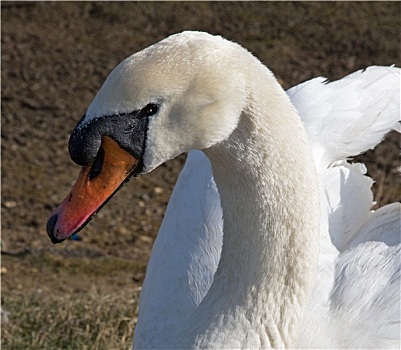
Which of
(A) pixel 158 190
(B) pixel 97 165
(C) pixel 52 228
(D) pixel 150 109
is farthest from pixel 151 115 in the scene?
(A) pixel 158 190

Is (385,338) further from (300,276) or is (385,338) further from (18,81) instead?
(18,81)

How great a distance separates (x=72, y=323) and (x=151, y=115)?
7.20 ft

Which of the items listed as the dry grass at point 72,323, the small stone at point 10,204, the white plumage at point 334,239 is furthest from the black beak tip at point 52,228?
the small stone at point 10,204

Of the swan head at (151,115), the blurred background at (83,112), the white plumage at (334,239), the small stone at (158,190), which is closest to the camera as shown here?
the swan head at (151,115)

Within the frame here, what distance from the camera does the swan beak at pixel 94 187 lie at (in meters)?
2.34

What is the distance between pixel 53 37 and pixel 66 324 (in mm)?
5107

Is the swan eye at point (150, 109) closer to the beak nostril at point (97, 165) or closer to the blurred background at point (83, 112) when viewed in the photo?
the beak nostril at point (97, 165)

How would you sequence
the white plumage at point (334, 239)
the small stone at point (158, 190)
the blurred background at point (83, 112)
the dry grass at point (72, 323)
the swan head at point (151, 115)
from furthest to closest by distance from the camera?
the small stone at point (158, 190) < the blurred background at point (83, 112) < the dry grass at point (72, 323) < the white plumage at point (334, 239) < the swan head at point (151, 115)

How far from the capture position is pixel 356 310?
3.27 meters

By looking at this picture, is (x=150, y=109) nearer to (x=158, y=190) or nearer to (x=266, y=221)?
(x=266, y=221)

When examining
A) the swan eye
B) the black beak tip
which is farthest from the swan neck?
the black beak tip

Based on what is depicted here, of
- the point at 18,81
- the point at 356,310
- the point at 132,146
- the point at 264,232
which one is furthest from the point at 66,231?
the point at 18,81

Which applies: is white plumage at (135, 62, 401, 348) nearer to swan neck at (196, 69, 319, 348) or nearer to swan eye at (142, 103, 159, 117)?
swan neck at (196, 69, 319, 348)

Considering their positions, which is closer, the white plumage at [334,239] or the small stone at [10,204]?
the white plumage at [334,239]
